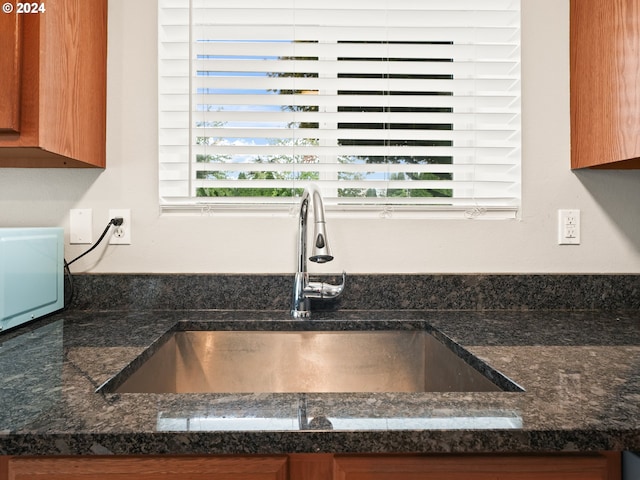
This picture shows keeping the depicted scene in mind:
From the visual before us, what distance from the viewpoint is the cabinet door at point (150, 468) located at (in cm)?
58

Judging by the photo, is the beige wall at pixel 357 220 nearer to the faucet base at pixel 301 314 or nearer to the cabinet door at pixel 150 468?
the faucet base at pixel 301 314

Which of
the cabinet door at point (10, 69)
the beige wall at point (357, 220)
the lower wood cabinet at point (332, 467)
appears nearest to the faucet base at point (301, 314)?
the beige wall at point (357, 220)

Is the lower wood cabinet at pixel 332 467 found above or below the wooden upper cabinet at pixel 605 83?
below

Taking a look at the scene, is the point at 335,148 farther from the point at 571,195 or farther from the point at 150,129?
the point at 571,195

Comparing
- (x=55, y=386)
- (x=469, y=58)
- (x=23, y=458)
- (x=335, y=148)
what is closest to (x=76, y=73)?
(x=335, y=148)

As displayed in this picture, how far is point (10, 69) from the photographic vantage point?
96 centimetres

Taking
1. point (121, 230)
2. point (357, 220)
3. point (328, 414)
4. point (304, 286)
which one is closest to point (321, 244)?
point (304, 286)

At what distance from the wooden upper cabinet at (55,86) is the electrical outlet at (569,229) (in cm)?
145

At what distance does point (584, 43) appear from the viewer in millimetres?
1305

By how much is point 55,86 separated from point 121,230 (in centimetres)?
45

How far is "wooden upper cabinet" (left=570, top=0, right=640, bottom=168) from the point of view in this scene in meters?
1.09

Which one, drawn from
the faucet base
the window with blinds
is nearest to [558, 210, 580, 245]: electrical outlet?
the window with blinds

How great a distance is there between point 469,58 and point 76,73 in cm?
117

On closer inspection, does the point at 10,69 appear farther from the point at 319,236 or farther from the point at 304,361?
the point at 304,361
